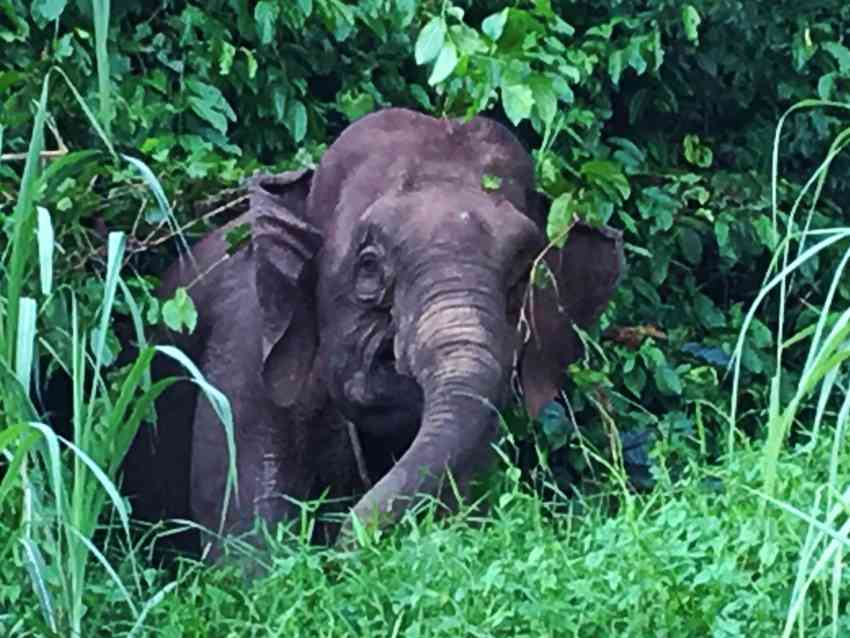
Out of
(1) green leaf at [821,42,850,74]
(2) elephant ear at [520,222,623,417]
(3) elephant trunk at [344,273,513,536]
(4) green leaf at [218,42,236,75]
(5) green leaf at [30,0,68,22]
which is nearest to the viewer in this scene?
(3) elephant trunk at [344,273,513,536]

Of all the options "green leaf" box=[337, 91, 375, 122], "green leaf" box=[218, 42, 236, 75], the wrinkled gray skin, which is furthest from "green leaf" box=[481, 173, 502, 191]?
"green leaf" box=[218, 42, 236, 75]

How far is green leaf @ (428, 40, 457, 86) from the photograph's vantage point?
5.43 meters

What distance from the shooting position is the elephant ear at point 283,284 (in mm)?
5578

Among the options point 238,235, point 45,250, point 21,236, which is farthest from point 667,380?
point 45,250

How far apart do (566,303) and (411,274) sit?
0.50 metres

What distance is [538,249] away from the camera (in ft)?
18.2

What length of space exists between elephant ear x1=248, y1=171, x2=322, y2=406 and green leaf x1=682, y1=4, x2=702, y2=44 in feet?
4.31

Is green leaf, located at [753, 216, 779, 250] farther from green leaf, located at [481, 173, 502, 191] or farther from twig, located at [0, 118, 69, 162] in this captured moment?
twig, located at [0, 118, 69, 162]

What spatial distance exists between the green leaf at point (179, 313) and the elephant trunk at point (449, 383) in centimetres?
41

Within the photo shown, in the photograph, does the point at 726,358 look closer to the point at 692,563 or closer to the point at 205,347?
the point at 205,347

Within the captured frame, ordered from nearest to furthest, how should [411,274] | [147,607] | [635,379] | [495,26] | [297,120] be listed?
[147,607] < [411,274] < [495,26] < [297,120] < [635,379]

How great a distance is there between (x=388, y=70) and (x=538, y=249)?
1300mm

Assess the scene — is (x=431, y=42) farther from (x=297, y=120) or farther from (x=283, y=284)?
(x=297, y=120)

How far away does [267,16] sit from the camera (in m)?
6.31
